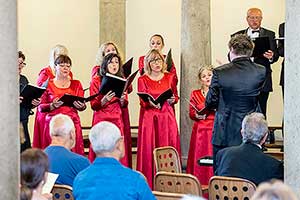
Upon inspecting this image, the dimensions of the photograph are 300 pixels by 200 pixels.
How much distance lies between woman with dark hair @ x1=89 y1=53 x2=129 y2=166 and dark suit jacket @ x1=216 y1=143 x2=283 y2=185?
297cm

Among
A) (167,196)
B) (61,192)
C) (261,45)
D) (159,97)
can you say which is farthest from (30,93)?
(167,196)

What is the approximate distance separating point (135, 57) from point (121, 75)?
4170 millimetres

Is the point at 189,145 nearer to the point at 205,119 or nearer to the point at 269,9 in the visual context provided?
Result: the point at 205,119

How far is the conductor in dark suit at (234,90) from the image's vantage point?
5.84 meters

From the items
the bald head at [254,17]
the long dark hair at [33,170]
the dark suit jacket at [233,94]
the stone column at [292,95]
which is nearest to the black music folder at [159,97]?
the bald head at [254,17]

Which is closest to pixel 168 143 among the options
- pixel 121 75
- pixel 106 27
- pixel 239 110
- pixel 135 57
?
pixel 121 75

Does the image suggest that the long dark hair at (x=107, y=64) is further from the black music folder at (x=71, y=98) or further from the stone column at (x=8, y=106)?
the stone column at (x=8, y=106)

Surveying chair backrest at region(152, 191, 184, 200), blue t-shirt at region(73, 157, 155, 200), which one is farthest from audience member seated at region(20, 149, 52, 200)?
chair backrest at region(152, 191, 184, 200)

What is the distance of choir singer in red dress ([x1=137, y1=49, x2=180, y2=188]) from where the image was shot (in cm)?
794

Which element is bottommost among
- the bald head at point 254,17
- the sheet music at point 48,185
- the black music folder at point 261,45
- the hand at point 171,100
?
the sheet music at point 48,185

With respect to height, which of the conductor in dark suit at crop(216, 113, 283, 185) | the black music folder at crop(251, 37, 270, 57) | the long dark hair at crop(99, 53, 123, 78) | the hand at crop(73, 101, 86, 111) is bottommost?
the conductor in dark suit at crop(216, 113, 283, 185)

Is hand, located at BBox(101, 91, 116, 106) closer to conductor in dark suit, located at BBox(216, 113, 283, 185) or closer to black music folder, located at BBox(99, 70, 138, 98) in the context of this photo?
black music folder, located at BBox(99, 70, 138, 98)

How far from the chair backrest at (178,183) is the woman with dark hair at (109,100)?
117 inches

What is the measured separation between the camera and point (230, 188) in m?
4.36
